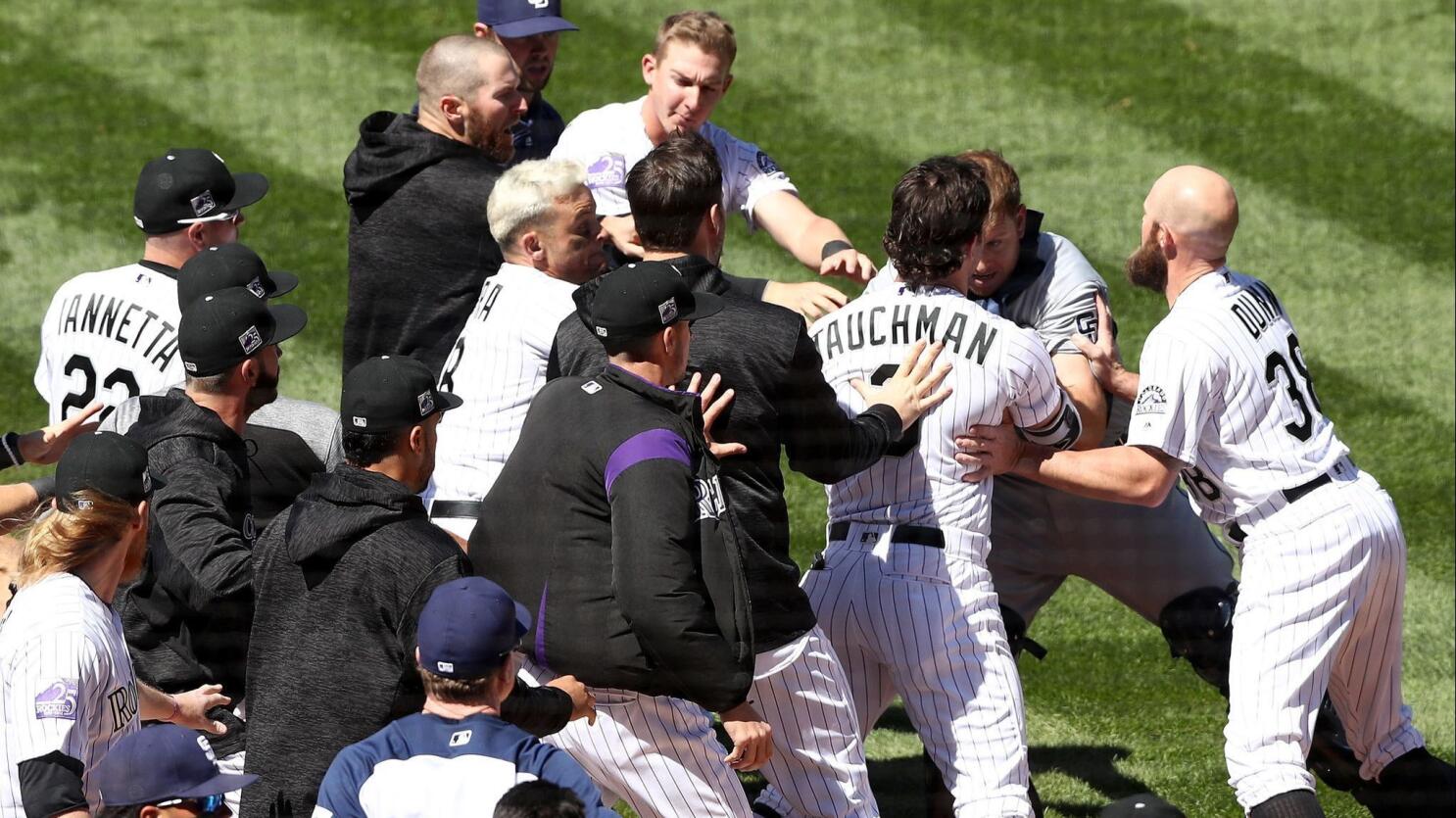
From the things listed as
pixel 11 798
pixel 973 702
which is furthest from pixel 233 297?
pixel 973 702

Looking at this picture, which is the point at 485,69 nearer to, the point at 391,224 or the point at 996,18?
the point at 391,224

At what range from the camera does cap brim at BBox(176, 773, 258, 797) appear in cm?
277

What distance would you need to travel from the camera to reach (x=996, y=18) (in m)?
10.0

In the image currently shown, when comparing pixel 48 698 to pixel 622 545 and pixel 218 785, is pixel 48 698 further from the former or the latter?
pixel 622 545

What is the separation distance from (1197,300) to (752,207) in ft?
4.53

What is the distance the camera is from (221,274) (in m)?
3.98

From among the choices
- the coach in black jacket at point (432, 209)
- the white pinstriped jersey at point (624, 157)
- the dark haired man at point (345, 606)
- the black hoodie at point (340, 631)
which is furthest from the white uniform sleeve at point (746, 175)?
the black hoodie at point (340, 631)

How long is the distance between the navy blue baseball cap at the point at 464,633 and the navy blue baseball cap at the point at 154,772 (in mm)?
381

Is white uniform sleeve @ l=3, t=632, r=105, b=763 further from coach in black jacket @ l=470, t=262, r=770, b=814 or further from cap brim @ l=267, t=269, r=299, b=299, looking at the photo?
cap brim @ l=267, t=269, r=299, b=299

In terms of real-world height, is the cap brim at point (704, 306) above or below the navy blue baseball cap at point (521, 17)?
above

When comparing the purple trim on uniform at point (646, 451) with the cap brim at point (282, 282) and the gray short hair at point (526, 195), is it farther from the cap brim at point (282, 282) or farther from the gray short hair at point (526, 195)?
the cap brim at point (282, 282)

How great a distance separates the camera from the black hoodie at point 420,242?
4.54 metres

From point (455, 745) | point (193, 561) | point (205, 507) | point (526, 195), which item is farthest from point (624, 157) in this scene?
point (455, 745)

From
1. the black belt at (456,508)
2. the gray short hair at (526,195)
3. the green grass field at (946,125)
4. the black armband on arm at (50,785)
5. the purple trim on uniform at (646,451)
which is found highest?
the gray short hair at (526,195)
